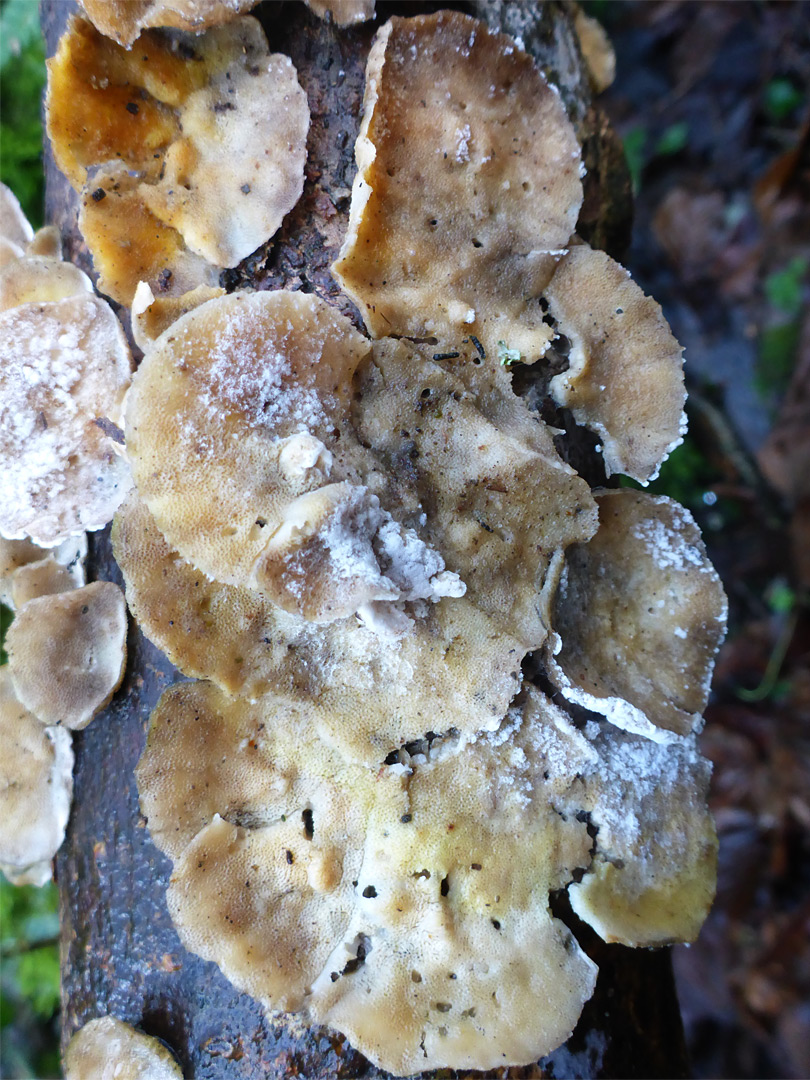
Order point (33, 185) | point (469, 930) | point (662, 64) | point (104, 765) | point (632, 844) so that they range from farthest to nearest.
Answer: point (662, 64)
point (33, 185)
point (104, 765)
point (632, 844)
point (469, 930)

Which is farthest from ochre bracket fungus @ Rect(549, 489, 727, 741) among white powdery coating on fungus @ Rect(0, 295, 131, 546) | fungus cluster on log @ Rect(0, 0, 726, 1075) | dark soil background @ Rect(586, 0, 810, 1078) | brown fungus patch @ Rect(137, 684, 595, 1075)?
dark soil background @ Rect(586, 0, 810, 1078)

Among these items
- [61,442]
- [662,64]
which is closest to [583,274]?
[61,442]

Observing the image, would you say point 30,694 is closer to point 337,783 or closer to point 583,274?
point 337,783

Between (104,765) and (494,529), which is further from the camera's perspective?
(104,765)

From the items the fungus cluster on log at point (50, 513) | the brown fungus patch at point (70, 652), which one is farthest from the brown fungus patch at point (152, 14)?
the brown fungus patch at point (70, 652)

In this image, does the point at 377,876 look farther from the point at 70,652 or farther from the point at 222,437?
the point at 222,437

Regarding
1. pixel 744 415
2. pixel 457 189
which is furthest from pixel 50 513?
pixel 744 415

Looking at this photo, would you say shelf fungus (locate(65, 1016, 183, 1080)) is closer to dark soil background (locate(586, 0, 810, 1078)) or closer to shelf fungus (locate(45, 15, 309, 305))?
shelf fungus (locate(45, 15, 309, 305))
